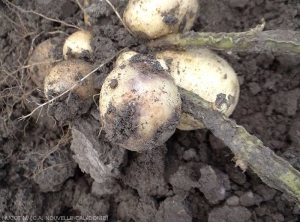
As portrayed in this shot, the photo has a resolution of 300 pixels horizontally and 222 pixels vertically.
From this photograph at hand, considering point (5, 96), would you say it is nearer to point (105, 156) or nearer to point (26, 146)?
point (26, 146)

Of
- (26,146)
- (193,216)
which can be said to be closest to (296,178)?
(193,216)

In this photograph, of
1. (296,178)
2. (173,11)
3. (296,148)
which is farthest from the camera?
(296,148)

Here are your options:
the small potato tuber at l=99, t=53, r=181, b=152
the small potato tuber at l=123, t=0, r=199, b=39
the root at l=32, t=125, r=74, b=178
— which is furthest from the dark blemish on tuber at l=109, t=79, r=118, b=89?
the root at l=32, t=125, r=74, b=178

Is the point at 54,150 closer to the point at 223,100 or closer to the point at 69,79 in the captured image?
the point at 69,79

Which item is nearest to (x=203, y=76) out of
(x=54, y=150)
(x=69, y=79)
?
(x=69, y=79)

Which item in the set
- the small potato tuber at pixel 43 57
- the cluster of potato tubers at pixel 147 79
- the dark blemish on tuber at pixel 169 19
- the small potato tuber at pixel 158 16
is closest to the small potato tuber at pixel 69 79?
the cluster of potato tubers at pixel 147 79

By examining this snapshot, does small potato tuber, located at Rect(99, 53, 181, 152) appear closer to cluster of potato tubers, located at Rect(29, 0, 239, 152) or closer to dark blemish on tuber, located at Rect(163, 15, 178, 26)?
cluster of potato tubers, located at Rect(29, 0, 239, 152)
